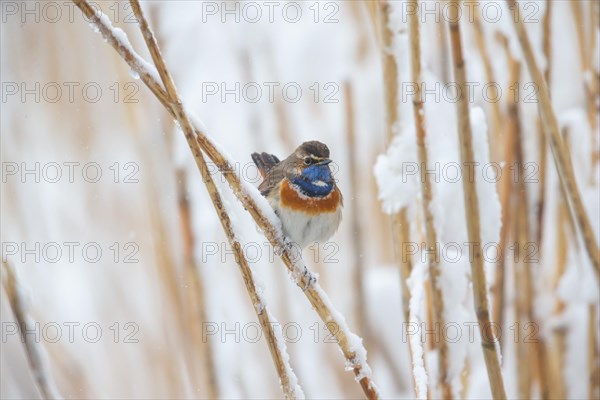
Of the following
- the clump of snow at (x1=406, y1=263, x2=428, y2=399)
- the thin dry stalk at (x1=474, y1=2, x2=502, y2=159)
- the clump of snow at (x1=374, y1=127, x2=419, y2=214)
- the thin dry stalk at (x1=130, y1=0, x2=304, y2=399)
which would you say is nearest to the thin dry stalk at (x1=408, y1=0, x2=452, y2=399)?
the clump of snow at (x1=406, y1=263, x2=428, y2=399)

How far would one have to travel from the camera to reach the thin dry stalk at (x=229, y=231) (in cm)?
Result: 127

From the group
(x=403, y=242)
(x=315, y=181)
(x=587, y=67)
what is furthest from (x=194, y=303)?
(x=587, y=67)

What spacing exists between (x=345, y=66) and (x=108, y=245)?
4.19 ft

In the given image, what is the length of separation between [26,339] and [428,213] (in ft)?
3.15

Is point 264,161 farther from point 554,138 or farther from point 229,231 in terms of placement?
point 229,231

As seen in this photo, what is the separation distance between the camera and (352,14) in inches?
123

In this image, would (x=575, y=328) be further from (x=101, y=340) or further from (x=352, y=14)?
(x=101, y=340)

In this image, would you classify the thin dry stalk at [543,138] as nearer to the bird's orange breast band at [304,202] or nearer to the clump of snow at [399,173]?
the clump of snow at [399,173]

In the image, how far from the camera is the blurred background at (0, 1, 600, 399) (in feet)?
7.82

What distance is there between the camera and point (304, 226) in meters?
2.30

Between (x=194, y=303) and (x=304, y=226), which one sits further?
(x=194, y=303)

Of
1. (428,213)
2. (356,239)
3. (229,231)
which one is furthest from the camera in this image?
(356,239)

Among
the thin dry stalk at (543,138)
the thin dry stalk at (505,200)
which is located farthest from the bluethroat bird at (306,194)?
the thin dry stalk at (543,138)

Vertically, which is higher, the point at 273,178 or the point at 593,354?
the point at 273,178
